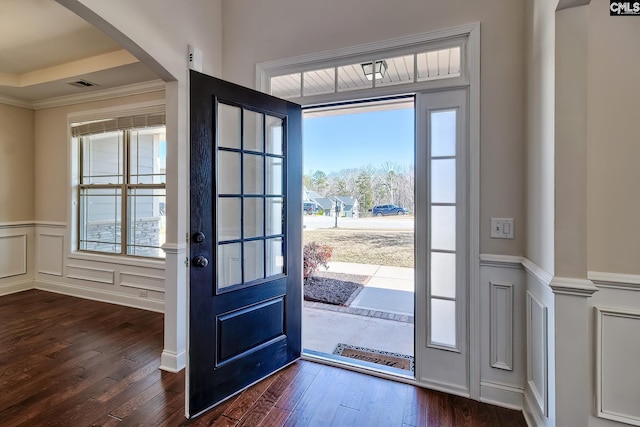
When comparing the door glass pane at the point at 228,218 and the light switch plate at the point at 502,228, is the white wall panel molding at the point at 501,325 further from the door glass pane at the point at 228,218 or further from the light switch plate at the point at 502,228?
the door glass pane at the point at 228,218

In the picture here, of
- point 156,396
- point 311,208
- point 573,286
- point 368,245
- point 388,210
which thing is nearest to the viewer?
point 573,286

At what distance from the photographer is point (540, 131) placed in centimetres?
169

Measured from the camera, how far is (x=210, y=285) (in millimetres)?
1971

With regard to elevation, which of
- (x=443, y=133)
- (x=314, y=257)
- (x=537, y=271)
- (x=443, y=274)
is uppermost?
(x=443, y=133)

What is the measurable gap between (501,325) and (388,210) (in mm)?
4560

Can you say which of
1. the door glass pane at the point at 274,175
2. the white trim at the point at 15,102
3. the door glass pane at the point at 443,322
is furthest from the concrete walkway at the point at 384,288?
the white trim at the point at 15,102

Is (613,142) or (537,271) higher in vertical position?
(613,142)

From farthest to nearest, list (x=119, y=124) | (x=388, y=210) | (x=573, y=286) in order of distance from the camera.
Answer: (x=388, y=210)
(x=119, y=124)
(x=573, y=286)

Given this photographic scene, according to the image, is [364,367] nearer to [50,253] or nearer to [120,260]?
[120,260]

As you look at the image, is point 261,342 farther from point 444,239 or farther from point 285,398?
point 444,239

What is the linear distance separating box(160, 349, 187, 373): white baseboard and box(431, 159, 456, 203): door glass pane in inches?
90.6

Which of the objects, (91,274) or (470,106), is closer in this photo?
(470,106)

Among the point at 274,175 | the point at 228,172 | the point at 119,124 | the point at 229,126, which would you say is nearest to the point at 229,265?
the point at 228,172

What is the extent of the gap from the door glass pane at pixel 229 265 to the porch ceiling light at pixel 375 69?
1.61 m
